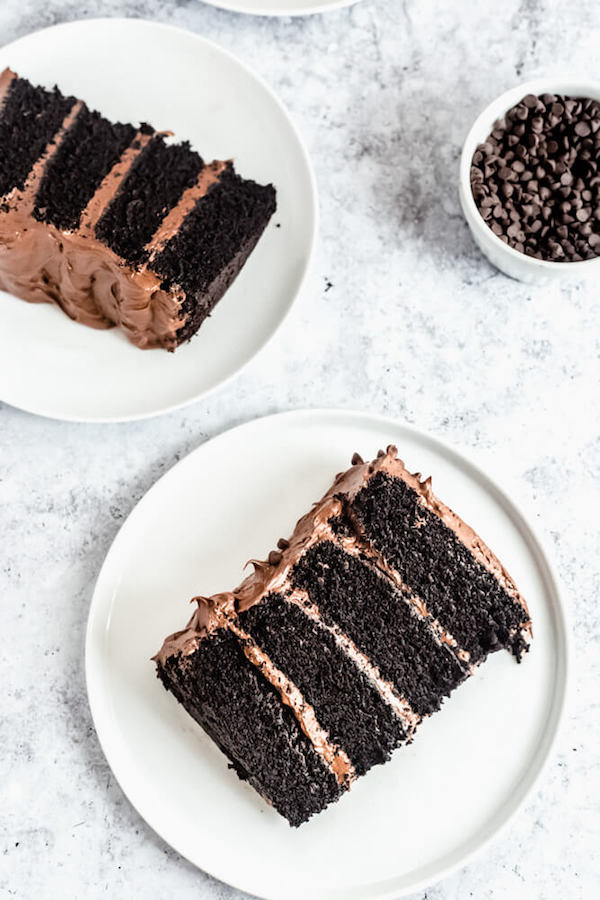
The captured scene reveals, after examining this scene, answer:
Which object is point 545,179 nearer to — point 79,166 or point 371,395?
point 371,395

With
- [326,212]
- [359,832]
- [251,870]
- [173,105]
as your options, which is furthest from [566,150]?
[251,870]

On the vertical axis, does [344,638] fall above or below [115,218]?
below

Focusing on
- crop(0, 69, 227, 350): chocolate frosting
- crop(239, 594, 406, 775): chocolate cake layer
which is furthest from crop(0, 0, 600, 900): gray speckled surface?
crop(239, 594, 406, 775): chocolate cake layer

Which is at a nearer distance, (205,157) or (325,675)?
(325,675)

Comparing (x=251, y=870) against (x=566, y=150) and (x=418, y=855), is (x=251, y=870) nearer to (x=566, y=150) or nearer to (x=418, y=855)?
(x=418, y=855)

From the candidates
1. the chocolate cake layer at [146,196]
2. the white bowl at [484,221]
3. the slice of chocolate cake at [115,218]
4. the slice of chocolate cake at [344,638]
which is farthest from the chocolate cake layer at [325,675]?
the white bowl at [484,221]

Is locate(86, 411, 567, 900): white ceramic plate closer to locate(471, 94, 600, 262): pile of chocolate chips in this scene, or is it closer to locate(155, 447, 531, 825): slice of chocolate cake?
locate(155, 447, 531, 825): slice of chocolate cake

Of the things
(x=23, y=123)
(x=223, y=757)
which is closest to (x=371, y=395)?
(x=223, y=757)
